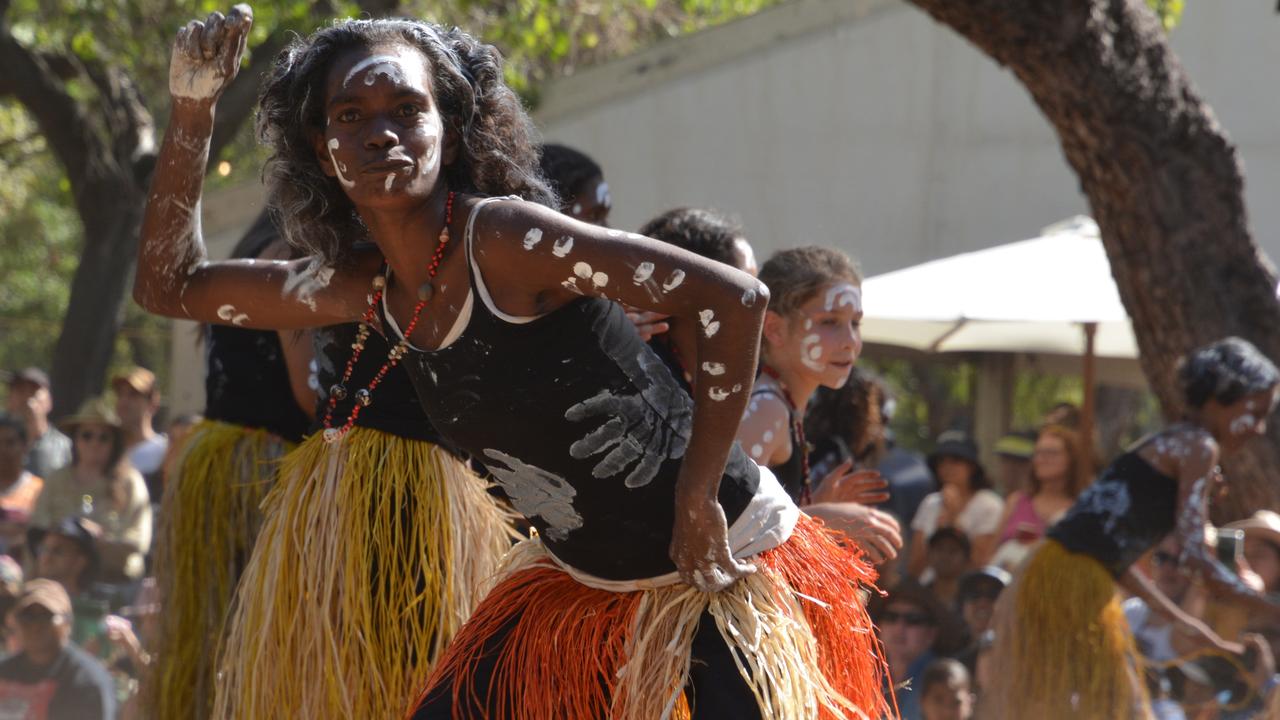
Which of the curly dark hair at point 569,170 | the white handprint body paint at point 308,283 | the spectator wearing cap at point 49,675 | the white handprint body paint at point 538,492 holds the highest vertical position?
the curly dark hair at point 569,170

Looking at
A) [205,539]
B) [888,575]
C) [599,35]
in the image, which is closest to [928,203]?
[599,35]

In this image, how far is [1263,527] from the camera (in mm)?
5461

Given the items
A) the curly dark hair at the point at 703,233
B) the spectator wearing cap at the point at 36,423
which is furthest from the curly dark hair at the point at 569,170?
the spectator wearing cap at the point at 36,423

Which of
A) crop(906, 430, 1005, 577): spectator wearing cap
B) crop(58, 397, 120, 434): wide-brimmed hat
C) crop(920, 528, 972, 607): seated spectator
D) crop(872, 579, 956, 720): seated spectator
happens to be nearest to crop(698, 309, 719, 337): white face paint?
crop(872, 579, 956, 720): seated spectator

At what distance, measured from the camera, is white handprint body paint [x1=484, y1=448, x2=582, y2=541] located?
2.33m

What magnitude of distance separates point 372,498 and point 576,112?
23.6 ft

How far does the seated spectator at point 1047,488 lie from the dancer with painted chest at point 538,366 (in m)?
4.06

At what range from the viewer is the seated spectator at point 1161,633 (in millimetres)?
5273

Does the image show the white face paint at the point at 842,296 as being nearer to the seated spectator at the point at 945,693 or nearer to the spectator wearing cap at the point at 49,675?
the seated spectator at the point at 945,693

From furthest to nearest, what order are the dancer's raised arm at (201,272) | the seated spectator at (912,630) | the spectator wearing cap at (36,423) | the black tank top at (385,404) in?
the spectator wearing cap at (36,423) < the seated spectator at (912,630) < the black tank top at (385,404) < the dancer's raised arm at (201,272)

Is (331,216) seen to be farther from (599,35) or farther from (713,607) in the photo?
(599,35)

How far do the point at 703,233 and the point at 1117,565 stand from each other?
254 cm

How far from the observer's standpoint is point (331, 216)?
8.18ft

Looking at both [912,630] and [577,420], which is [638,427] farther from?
[912,630]
